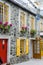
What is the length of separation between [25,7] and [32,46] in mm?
5093

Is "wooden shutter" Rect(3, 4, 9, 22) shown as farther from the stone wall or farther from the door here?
the door

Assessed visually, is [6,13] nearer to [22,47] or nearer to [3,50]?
[3,50]

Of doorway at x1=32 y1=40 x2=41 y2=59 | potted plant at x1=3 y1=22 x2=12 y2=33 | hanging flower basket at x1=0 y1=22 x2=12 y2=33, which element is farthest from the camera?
doorway at x1=32 y1=40 x2=41 y2=59

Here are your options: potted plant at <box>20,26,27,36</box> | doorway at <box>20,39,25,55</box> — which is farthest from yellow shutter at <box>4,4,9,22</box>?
doorway at <box>20,39,25,55</box>

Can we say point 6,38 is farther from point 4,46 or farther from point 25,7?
point 25,7

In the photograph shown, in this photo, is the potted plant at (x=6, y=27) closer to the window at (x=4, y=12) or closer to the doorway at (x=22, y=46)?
the window at (x=4, y=12)

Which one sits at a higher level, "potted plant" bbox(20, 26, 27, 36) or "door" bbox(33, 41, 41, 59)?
"potted plant" bbox(20, 26, 27, 36)

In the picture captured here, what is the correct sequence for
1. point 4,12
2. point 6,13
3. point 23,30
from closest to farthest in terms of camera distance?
1. point 4,12
2. point 6,13
3. point 23,30

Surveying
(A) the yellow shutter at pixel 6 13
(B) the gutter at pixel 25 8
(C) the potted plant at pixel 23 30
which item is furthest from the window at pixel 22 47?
(B) the gutter at pixel 25 8

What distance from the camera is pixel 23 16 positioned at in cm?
2025

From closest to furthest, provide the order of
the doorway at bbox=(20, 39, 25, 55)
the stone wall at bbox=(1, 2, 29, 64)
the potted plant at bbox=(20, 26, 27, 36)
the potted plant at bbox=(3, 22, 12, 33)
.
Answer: the potted plant at bbox=(3, 22, 12, 33)
the stone wall at bbox=(1, 2, 29, 64)
the potted plant at bbox=(20, 26, 27, 36)
the doorway at bbox=(20, 39, 25, 55)

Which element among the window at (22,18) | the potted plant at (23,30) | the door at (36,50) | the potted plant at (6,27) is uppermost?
the window at (22,18)

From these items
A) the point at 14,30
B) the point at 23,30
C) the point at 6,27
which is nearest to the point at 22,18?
the point at 23,30

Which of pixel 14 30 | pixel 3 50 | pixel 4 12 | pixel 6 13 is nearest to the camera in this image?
pixel 3 50
